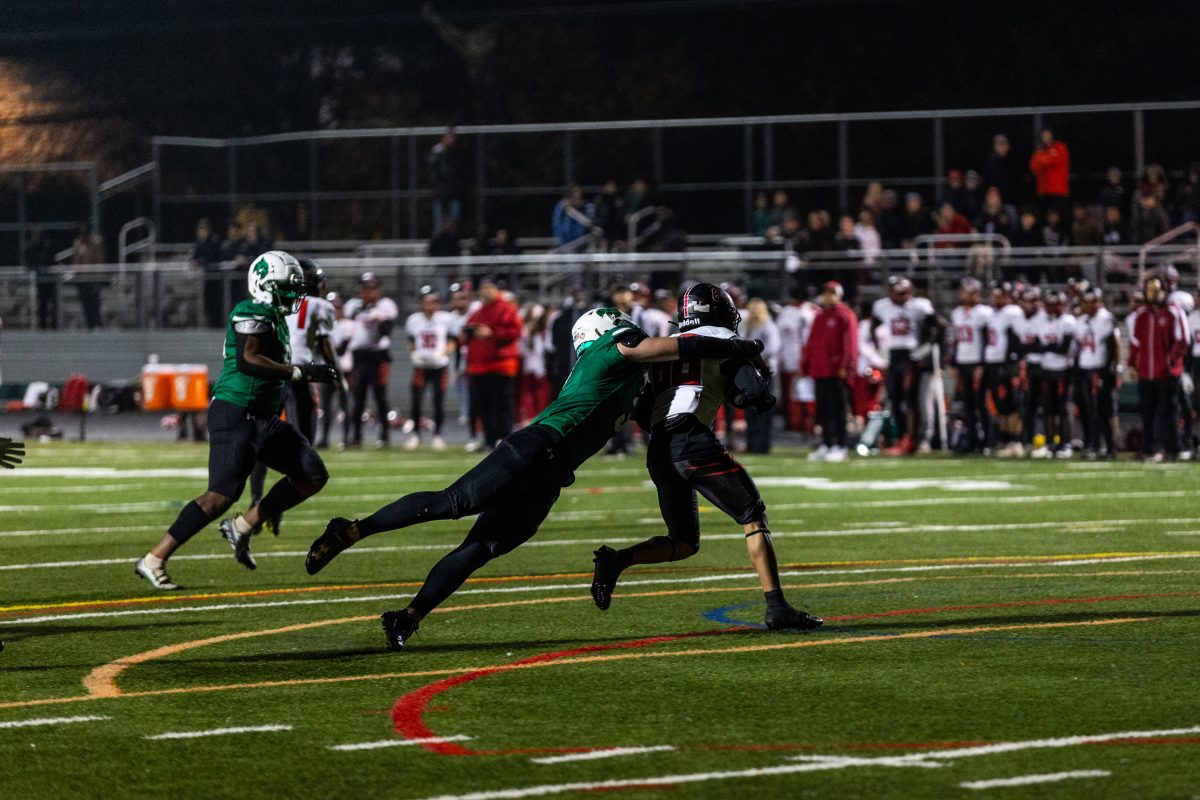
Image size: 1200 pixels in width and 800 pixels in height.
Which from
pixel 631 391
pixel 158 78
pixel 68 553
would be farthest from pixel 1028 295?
pixel 158 78

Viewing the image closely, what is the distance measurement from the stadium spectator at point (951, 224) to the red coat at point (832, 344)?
5.36m

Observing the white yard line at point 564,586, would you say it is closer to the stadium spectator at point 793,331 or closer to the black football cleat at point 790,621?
→ the black football cleat at point 790,621

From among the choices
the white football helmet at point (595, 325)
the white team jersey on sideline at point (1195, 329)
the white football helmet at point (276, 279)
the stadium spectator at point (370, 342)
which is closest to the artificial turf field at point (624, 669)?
the white football helmet at point (595, 325)

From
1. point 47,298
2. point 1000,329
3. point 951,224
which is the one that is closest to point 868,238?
point 951,224

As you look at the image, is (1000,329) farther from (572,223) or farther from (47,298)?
(47,298)

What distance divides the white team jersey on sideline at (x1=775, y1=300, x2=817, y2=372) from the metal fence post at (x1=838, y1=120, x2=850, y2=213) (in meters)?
4.83

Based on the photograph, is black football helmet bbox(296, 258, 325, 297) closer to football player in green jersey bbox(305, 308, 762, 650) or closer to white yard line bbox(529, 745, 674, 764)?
football player in green jersey bbox(305, 308, 762, 650)

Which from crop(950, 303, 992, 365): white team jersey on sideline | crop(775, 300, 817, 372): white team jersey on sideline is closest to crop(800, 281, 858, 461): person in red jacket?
crop(950, 303, 992, 365): white team jersey on sideline

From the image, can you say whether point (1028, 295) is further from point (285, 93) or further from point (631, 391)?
point (285, 93)

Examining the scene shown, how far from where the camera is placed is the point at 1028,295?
23766 mm

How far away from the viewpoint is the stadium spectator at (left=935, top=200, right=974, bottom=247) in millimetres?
28094

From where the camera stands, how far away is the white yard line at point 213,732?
6.60m

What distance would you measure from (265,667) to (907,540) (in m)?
6.36

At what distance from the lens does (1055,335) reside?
2319 cm
